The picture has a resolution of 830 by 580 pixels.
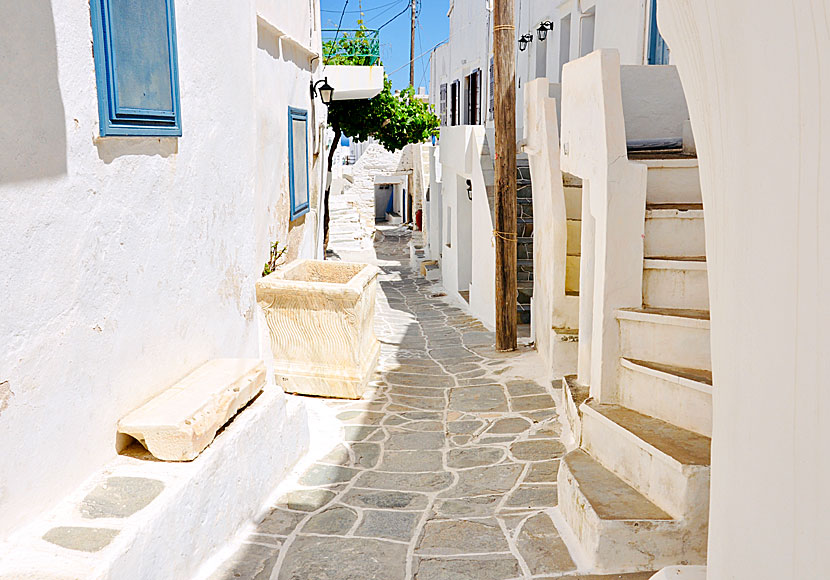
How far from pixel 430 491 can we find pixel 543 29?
395 inches

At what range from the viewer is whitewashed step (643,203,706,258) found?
4.63 m

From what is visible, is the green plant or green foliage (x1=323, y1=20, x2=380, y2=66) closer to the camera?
the green plant

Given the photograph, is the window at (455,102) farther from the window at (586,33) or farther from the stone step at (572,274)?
the stone step at (572,274)

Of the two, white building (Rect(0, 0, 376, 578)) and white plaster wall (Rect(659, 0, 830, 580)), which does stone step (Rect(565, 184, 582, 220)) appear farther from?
white plaster wall (Rect(659, 0, 830, 580))

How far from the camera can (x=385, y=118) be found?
61.6 ft

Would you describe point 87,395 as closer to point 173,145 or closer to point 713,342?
point 173,145

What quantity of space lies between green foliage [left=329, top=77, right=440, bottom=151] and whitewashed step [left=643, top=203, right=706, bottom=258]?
13650 mm

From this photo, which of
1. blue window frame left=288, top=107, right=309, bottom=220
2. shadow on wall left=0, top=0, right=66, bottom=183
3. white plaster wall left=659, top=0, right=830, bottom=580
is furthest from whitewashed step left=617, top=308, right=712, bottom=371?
blue window frame left=288, top=107, right=309, bottom=220

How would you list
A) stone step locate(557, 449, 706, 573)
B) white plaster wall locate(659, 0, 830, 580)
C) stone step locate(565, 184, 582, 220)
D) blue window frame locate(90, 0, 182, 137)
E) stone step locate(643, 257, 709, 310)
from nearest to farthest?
white plaster wall locate(659, 0, 830, 580) → blue window frame locate(90, 0, 182, 137) → stone step locate(557, 449, 706, 573) → stone step locate(643, 257, 709, 310) → stone step locate(565, 184, 582, 220)

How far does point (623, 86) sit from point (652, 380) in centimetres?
361

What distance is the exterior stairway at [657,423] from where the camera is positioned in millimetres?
3570

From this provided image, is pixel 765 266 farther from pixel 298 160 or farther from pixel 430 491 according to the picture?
pixel 298 160

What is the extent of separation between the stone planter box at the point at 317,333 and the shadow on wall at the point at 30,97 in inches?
147

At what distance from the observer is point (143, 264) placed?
3.85 m
